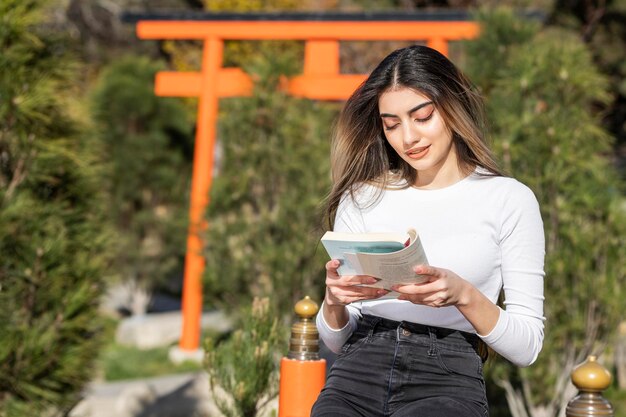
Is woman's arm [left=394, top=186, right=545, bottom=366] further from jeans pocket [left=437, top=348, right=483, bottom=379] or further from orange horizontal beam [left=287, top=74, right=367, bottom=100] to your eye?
orange horizontal beam [left=287, top=74, right=367, bottom=100]

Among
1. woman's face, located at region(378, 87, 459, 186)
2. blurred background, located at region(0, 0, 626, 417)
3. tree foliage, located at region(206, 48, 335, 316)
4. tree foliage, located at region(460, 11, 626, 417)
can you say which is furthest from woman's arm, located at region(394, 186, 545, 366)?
tree foliage, located at region(206, 48, 335, 316)

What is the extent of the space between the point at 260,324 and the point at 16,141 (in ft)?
5.41

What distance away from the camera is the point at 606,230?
4.62 metres

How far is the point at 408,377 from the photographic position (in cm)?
213

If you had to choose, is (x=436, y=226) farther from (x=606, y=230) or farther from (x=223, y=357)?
(x=606, y=230)

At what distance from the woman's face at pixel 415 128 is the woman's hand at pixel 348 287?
40cm

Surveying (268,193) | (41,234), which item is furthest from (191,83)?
(41,234)

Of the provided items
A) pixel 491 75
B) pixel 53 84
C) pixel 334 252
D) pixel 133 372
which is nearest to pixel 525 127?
pixel 491 75

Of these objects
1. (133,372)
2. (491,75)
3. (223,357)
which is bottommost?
(133,372)

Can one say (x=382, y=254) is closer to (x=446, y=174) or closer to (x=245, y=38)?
(x=446, y=174)

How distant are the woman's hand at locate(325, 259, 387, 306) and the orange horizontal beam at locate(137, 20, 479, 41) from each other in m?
5.18

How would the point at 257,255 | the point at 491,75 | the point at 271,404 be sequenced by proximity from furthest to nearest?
the point at 257,255, the point at 491,75, the point at 271,404

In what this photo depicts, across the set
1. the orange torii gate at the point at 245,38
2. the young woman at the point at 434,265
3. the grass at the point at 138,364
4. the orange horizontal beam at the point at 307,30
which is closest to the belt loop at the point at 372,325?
the young woman at the point at 434,265

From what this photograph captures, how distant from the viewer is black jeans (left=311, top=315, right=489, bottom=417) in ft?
6.86
